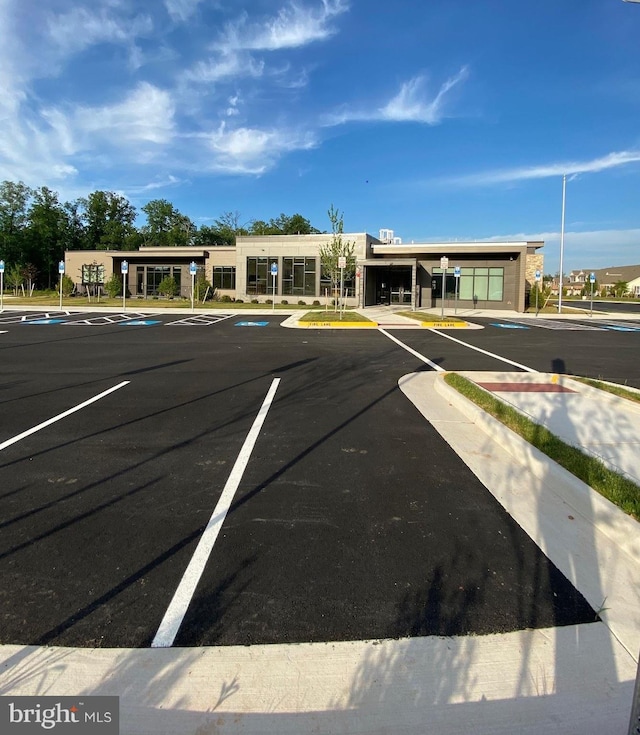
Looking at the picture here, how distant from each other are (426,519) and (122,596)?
7.57 feet

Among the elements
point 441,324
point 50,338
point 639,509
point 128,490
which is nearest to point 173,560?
point 128,490

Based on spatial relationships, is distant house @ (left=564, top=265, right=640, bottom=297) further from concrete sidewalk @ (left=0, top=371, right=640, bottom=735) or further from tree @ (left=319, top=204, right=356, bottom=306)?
concrete sidewalk @ (left=0, top=371, right=640, bottom=735)

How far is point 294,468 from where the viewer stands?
5000mm

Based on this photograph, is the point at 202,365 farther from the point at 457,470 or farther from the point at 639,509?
the point at 639,509

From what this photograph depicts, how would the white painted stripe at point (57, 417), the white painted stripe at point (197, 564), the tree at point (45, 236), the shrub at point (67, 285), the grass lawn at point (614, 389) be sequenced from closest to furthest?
the white painted stripe at point (197, 564)
the white painted stripe at point (57, 417)
the grass lawn at point (614, 389)
the shrub at point (67, 285)
the tree at point (45, 236)

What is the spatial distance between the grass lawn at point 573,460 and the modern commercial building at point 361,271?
2757 cm

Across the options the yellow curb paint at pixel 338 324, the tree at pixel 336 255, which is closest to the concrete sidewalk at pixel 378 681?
the yellow curb paint at pixel 338 324

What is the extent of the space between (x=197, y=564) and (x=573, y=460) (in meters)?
3.70

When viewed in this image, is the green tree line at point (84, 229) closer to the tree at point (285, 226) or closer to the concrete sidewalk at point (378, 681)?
the tree at point (285, 226)

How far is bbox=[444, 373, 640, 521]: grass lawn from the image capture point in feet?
13.1

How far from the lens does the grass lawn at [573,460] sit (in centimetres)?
399
